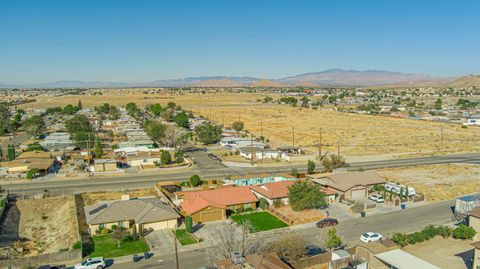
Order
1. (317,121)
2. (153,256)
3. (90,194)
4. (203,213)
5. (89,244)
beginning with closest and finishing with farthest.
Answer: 1. (153,256)
2. (89,244)
3. (203,213)
4. (90,194)
5. (317,121)

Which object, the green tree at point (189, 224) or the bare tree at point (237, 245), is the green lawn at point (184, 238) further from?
the bare tree at point (237, 245)

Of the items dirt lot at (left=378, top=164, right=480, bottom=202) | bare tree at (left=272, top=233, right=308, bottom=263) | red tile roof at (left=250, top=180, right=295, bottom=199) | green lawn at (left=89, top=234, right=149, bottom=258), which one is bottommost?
dirt lot at (left=378, top=164, right=480, bottom=202)

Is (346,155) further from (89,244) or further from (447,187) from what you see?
(89,244)

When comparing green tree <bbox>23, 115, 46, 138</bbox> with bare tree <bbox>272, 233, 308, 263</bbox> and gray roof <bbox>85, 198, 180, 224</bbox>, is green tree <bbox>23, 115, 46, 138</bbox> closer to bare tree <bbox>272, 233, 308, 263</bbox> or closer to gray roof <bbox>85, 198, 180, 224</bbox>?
gray roof <bbox>85, 198, 180, 224</bbox>

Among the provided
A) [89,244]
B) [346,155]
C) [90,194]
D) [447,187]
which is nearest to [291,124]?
[346,155]

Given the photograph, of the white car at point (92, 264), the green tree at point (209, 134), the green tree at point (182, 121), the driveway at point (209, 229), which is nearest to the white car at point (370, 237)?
the driveway at point (209, 229)

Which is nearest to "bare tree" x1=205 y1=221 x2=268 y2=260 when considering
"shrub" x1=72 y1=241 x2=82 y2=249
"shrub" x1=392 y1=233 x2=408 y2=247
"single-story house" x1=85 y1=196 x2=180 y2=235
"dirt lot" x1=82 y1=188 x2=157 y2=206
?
"single-story house" x1=85 y1=196 x2=180 y2=235

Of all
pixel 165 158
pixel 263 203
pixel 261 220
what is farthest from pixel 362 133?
pixel 261 220
